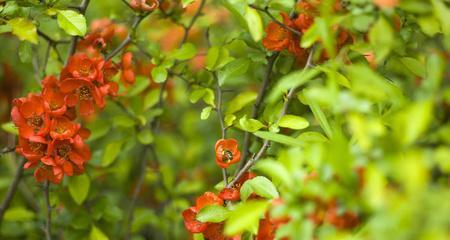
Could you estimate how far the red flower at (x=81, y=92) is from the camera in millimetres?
1491

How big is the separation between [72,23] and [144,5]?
21cm

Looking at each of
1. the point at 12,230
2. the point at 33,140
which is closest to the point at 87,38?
the point at 33,140

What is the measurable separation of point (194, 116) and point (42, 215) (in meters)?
0.93

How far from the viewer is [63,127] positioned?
149cm

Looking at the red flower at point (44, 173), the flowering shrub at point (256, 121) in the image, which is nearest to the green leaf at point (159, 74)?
the flowering shrub at point (256, 121)

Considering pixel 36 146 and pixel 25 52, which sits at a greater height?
pixel 25 52

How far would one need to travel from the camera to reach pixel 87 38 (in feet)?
5.42

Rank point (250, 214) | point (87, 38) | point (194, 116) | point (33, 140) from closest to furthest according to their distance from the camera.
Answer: point (250, 214)
point (33, 140)
point (87, 38)
point (194, 116)

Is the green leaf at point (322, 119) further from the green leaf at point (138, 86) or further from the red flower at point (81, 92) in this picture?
the green leaf at point (138, 86)

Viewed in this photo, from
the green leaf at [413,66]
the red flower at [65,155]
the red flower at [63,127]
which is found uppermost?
the green leaf at [413,66]

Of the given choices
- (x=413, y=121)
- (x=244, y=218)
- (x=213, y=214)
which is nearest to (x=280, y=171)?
(x=244, y=218)

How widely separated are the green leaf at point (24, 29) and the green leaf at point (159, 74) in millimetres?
335

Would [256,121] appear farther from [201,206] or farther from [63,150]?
[63,150]

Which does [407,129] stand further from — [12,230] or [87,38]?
[12,230]
